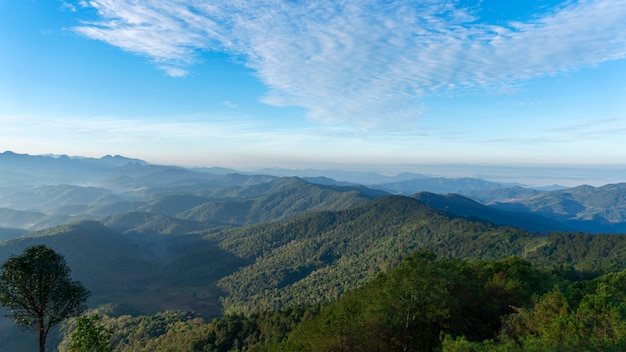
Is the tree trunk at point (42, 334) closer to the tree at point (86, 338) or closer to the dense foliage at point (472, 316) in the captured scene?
the tree at point (86, 338)

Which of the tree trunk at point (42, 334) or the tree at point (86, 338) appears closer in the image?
the tree at point (86, 338)

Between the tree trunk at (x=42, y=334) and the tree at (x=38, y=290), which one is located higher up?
the tree at (x=38, y=290)

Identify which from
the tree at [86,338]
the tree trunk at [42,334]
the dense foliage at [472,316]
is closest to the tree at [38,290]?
the tree trunk at [42,334]

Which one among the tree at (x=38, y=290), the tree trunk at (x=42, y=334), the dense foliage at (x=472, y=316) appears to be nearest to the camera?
the dense foliage at (x=472, y=316)

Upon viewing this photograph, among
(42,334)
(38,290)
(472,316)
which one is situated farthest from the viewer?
(472,316)

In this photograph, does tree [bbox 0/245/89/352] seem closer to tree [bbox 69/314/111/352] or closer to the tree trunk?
the tree trunk

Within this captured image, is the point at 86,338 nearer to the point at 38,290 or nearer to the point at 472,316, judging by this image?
the point at 38,290

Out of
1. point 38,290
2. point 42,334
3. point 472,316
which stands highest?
point 38,290

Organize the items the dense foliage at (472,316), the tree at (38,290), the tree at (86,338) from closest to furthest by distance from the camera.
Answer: the dense foliage at (472,316) < the tree at (86,338) < the tree at (38,290)

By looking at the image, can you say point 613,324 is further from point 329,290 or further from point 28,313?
point 329,290

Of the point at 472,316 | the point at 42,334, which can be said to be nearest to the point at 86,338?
the point at 42,334
